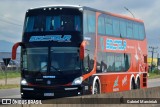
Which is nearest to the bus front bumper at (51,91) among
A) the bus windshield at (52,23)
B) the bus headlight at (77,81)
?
the bus headlight at (77,81)

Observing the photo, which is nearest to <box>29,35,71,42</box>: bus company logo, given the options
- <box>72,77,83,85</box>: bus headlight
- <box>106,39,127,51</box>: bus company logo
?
<box>72,77,83,85</box>: bus headlight

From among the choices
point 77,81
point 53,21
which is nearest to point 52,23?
point 53,21

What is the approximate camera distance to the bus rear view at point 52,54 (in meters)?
19.1

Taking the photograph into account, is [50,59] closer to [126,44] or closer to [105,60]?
[105,60]

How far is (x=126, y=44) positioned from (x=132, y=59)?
1.49 metres

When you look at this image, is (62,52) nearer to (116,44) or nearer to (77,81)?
(77,81)

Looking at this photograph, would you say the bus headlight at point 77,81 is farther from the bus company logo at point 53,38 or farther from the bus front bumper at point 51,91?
the bus company logo at point 53,38

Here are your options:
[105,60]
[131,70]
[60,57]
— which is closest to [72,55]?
[60,57]

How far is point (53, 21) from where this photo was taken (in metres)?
19.8

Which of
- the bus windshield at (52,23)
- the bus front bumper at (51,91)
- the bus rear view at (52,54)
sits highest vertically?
the bus windshield at (52,23)

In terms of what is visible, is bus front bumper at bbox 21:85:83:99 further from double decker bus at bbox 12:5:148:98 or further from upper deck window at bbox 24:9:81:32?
upper deck window at bbox 24:9:81:32

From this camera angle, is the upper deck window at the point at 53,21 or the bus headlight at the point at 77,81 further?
the upper deck window at the point at 53,21

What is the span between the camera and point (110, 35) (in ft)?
76.4

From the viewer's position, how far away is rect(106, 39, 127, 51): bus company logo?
2295 cm
